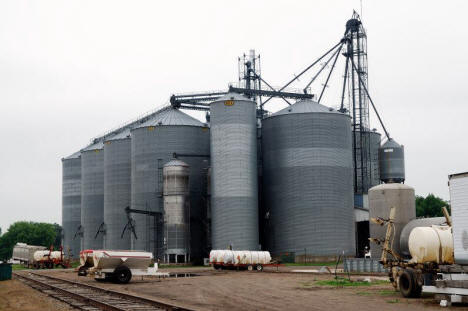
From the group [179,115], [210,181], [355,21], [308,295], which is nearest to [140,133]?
[179,115]

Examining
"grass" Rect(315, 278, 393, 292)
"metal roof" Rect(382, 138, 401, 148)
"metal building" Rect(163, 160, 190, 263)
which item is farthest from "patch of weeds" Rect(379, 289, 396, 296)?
"metal roof" Rect(382, 138, 401, 148)

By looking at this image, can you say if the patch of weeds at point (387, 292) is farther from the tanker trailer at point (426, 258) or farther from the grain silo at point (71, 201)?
the grain silo at point (71, 201)

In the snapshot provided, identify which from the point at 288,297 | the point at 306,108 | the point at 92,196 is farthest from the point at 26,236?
the point at 288,297

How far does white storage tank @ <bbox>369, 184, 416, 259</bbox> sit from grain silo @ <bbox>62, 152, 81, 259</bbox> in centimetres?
7336

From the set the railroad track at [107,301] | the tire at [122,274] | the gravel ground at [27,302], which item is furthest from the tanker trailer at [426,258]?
the tire at [122,274]

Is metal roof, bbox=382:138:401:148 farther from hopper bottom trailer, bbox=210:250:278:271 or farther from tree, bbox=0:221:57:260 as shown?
tree, bbox=0:221:57:260

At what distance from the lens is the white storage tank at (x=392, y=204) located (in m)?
41.4

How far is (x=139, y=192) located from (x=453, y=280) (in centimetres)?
6180

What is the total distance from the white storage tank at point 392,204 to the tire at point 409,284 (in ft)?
45.8

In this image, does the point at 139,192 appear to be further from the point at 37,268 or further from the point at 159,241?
the point at 37,268

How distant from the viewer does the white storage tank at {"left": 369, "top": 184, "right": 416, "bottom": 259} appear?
41.4m

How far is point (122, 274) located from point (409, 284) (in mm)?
21667

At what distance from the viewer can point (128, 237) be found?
86.8 meters

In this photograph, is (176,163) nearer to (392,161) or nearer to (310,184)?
(310,184)
